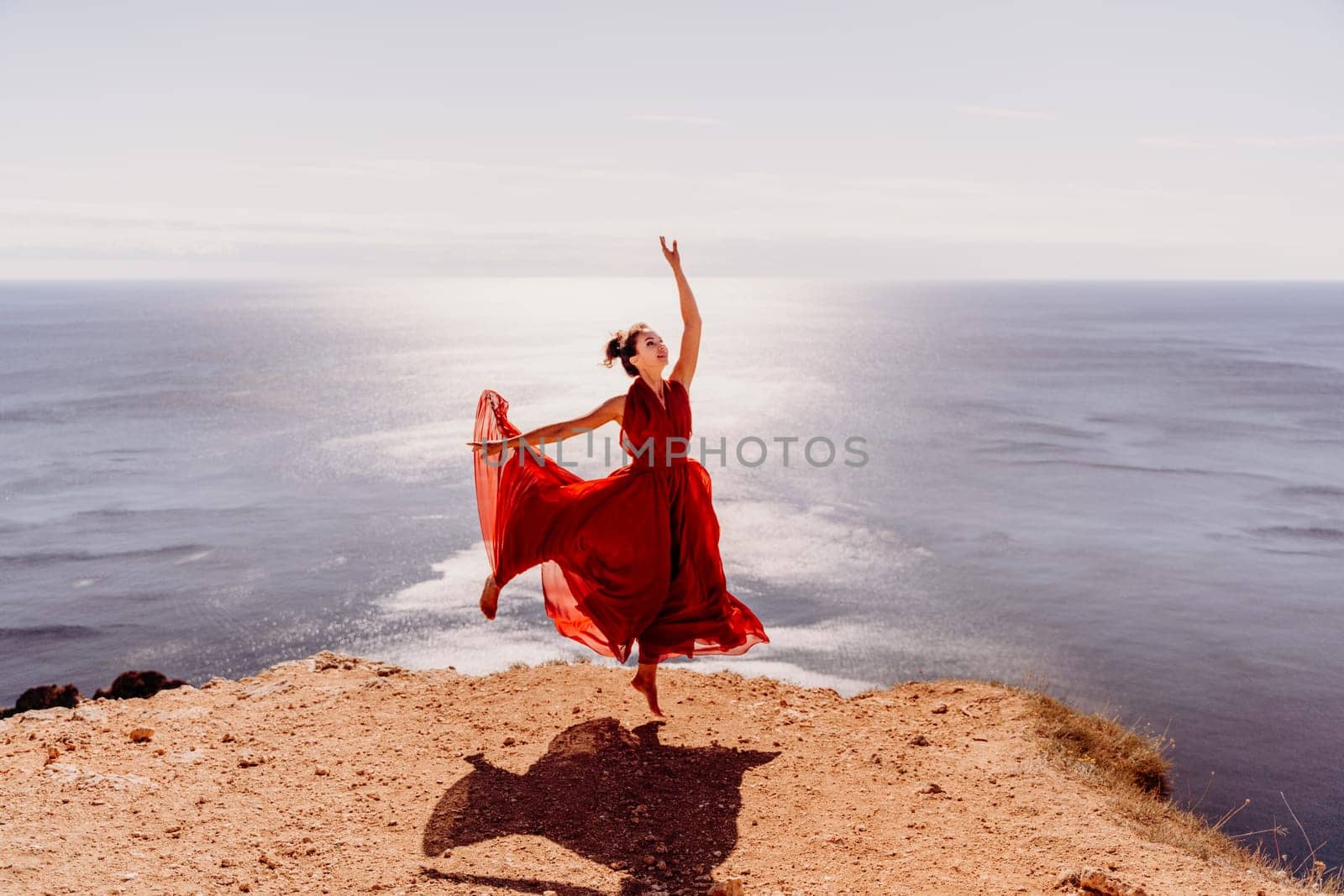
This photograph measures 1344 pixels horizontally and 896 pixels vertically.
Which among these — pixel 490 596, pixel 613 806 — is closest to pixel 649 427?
pixel 490 596

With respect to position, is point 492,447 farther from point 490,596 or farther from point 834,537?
point 834,537

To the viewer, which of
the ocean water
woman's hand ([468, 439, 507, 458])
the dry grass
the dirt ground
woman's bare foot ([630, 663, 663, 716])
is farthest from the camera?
the ocean water

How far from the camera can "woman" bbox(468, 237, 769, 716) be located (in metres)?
6.40

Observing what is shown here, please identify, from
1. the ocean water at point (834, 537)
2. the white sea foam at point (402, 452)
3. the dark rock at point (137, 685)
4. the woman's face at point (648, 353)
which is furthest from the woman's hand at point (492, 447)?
the white sea foam at point (402, 452)

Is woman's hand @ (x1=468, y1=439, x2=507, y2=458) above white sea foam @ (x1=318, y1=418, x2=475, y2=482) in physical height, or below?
above

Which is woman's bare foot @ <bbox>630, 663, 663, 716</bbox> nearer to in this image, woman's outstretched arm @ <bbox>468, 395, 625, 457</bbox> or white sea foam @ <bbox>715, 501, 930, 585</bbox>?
woman's outstretched arm @ <bbox>468, 395, 625, 457</bbox>

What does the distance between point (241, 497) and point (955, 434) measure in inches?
1397

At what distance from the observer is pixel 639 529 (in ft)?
20.9

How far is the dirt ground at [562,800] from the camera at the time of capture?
4.75 metres

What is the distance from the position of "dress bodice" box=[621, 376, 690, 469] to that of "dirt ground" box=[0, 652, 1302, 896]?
80.5 inches

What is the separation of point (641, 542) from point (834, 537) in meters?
23.1

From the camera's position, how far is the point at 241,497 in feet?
116

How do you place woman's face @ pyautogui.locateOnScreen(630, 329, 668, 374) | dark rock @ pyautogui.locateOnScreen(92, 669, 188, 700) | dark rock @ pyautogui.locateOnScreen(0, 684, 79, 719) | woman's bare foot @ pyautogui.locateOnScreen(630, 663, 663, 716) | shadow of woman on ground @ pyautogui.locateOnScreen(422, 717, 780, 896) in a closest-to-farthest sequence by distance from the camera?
shadow of woman on ground @ pyautogui.locateOnScreen(422, 717, 780, 896), woman's face @ pyautogui.locateOnScreen(630, 329, 668, 374), woman's bare foot @ pyautogui.locateOnScreen(630, 663, 663, 716), dark rock @ pyautogui.locateOnScreen(0, 684, 79, 719), dark rock @ pyautogui.locateOnScreen(92, 669, 188, 700)

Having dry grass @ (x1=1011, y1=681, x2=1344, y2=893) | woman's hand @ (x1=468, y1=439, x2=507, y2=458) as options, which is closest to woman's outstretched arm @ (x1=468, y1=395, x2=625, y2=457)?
woman's hand @ (x1=468, y1=439, x2=507, y2=458)
